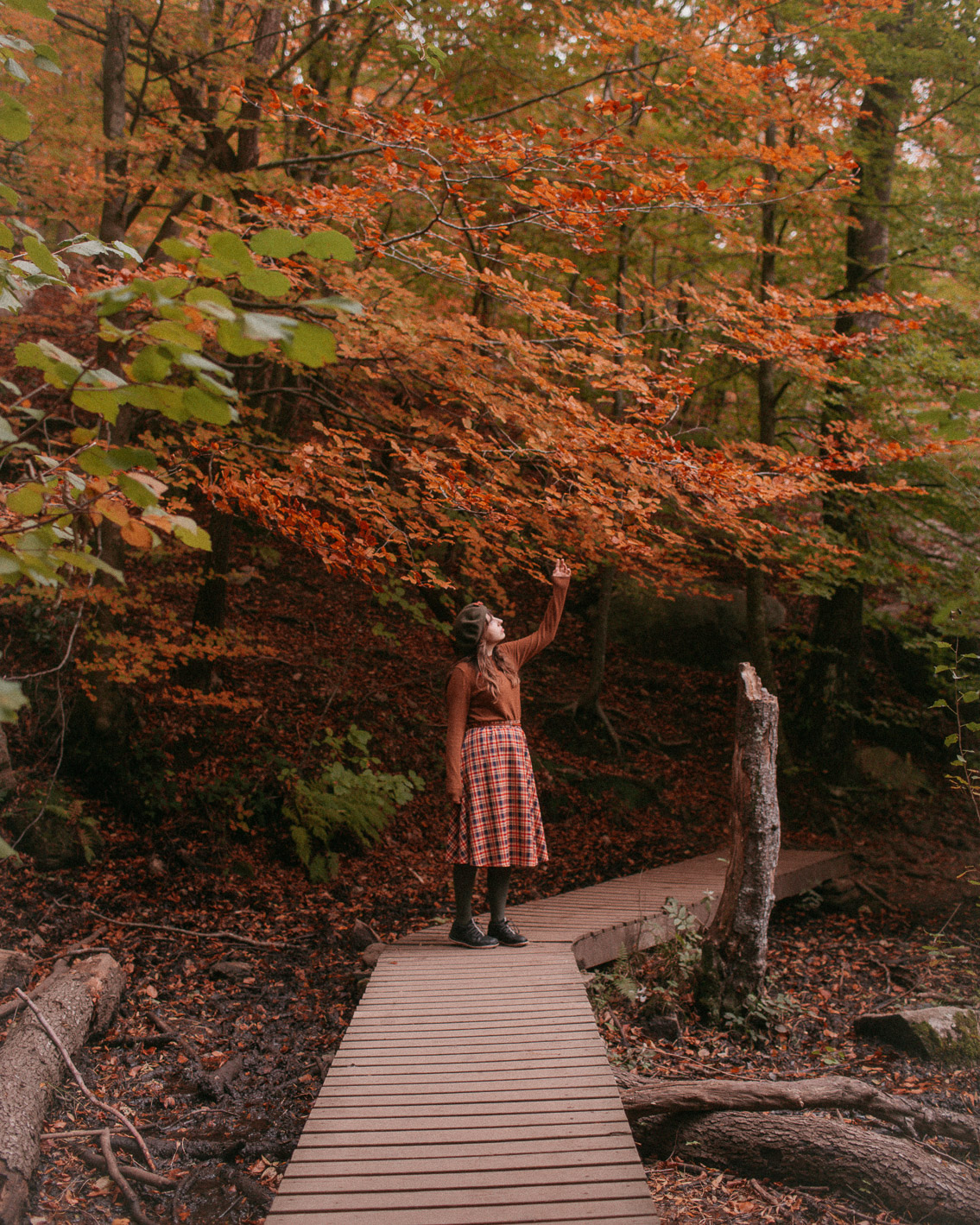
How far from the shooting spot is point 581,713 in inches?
435

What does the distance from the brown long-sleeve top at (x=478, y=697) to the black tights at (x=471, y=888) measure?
0.46m

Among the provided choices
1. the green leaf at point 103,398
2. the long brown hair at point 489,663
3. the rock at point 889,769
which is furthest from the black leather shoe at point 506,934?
the rock at point 889,769

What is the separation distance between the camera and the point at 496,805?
441 cm

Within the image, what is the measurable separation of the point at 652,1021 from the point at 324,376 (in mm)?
6105

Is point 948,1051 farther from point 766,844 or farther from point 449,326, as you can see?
point 449,326

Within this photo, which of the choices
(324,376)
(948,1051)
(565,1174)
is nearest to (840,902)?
(948,1051)

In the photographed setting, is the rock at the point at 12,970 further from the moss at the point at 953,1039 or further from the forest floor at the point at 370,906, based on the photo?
the moss at the point at 953,1039

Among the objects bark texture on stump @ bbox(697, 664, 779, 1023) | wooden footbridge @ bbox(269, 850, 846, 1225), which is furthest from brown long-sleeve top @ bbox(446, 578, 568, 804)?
bark texture on stump @ bbox(697, 664, 779, 1023)

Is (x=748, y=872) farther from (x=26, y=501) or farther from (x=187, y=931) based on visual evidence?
(x=26, y=501)

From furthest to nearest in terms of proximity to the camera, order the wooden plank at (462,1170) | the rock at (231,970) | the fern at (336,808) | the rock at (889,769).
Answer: the rock at (889,769), the fern at (336,808), the rock at (231,970), the wooden plank at (462,1170)

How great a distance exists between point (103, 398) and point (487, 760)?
328 cm

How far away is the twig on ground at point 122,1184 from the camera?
3004 millimetres

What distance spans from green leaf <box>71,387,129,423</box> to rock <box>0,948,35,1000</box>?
4.10 meters

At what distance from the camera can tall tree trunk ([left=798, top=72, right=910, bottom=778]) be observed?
885 centimetres
